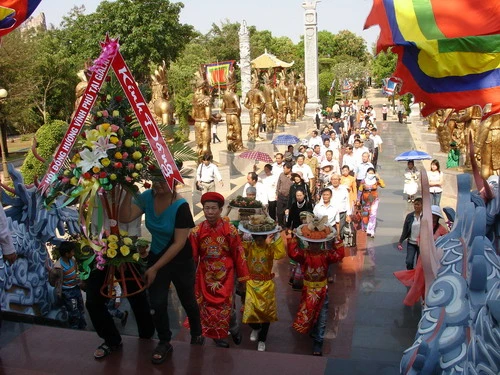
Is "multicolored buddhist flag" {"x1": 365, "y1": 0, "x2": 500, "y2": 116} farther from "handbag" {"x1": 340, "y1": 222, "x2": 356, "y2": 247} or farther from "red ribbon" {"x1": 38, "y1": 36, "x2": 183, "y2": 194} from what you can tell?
"handbag" {"x1": 340, "y1": 222, "x2": 356, "y2": 247}

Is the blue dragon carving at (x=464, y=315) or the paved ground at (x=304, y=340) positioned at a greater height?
the blue dragon carving at (x=464, y=315)

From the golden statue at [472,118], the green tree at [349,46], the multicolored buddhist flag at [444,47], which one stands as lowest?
the golden statue at [472,118]

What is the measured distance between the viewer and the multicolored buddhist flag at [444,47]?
5199 millimetres

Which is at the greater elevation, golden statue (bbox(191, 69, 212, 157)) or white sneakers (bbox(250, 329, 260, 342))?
golden statue (bbox(191, 69, 212, 157))

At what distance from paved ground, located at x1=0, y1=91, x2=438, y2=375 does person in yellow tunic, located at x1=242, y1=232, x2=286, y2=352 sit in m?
0.23

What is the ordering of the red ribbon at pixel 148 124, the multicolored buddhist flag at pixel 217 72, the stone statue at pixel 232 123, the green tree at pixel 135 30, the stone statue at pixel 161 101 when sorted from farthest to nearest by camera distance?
1. the multicolored buddhist flag at pixel 217 72
2. the green tree at pixel 135 30
3. the stone statue at pixel 232 123
4. the stone statue at pixel 161 101
5. the red ribbon at pixel 148 124

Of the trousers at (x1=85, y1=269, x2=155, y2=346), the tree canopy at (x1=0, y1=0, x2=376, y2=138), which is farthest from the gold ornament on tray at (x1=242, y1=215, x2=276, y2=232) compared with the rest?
the tree canopy at (x1=0, y1=0, x2=376, y2=138)

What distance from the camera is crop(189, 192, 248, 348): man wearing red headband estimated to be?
4.80 meters

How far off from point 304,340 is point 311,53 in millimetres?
29956

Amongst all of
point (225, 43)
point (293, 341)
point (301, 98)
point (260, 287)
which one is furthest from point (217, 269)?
point (225, 43)

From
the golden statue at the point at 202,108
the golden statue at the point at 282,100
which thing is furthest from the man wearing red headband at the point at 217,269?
the golden statue at the point at 282,100

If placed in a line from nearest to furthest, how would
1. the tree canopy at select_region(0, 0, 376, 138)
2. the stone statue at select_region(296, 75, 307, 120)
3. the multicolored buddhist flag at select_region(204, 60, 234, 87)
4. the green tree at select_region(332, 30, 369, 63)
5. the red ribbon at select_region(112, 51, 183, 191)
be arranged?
the red ribbon at select_region(112, 51, 183, 191)
the tree canopy at select_region(0, 0, 376, 138)
the stone statue at select_region(296, 75, 307, 120)
the multicolored buddhist flag at select_region(204, 60, 234, 87)
the green tree at select_region(332, 30, 369, 63)

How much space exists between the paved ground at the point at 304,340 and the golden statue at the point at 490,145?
6.22ft

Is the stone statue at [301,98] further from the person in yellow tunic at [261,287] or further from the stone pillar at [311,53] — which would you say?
the person in yellow tunic at [261,287]
